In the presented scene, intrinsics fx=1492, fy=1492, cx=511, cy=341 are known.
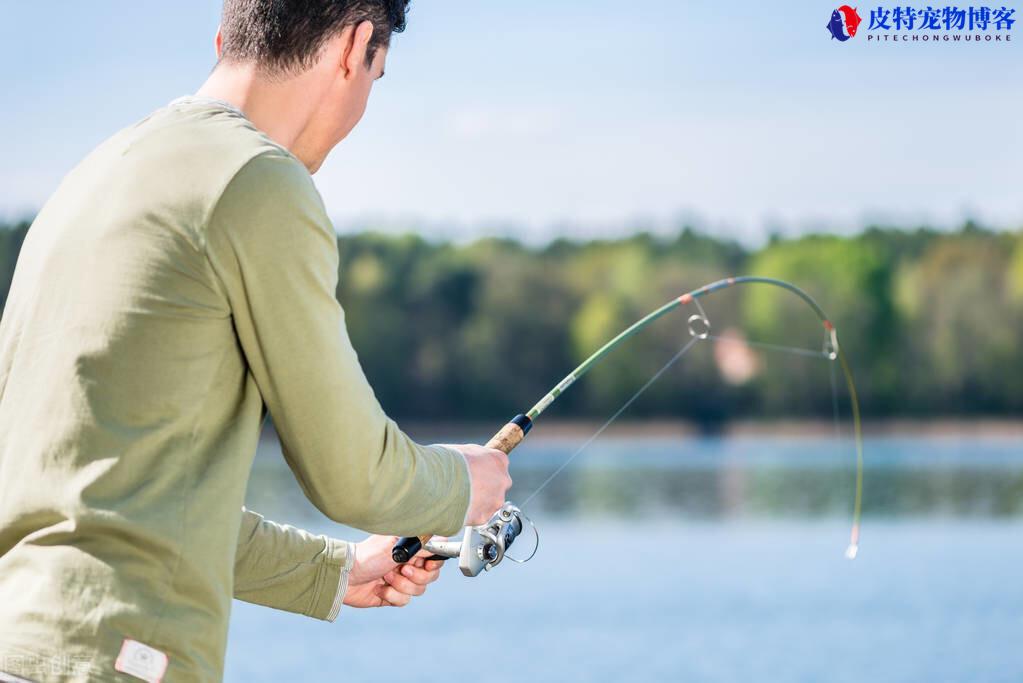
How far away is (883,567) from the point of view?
48.9ft

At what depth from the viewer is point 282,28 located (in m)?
1.38

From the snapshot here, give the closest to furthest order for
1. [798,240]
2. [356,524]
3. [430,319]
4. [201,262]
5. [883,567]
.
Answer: [201,262] < [356,524] < [883,567] < [430,319] < [798,240]

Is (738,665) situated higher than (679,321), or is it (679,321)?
(738,665)

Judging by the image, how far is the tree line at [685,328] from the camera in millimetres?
37719

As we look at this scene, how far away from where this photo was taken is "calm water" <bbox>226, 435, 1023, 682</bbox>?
10.5m

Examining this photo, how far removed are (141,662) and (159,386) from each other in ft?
0.71

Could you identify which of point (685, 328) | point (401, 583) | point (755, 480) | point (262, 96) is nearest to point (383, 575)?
point (401, 583)

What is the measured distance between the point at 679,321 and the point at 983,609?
81.7ft

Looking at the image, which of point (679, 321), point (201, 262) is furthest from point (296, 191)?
point (679, 321)

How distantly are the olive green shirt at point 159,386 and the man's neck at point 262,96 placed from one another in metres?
0.09

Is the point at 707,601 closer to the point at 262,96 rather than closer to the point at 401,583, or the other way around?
the point at 401,583

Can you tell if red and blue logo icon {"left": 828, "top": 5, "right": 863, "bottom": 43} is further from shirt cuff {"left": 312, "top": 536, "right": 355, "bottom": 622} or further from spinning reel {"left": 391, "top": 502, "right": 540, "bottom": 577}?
shirt cuff {"left": 312, "top": 536, "right": 355, "bottom": 622}

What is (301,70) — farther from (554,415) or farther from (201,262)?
(554,415)

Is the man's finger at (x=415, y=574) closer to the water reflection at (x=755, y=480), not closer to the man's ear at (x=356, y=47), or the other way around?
the man's ear at (x=356, y=47)
